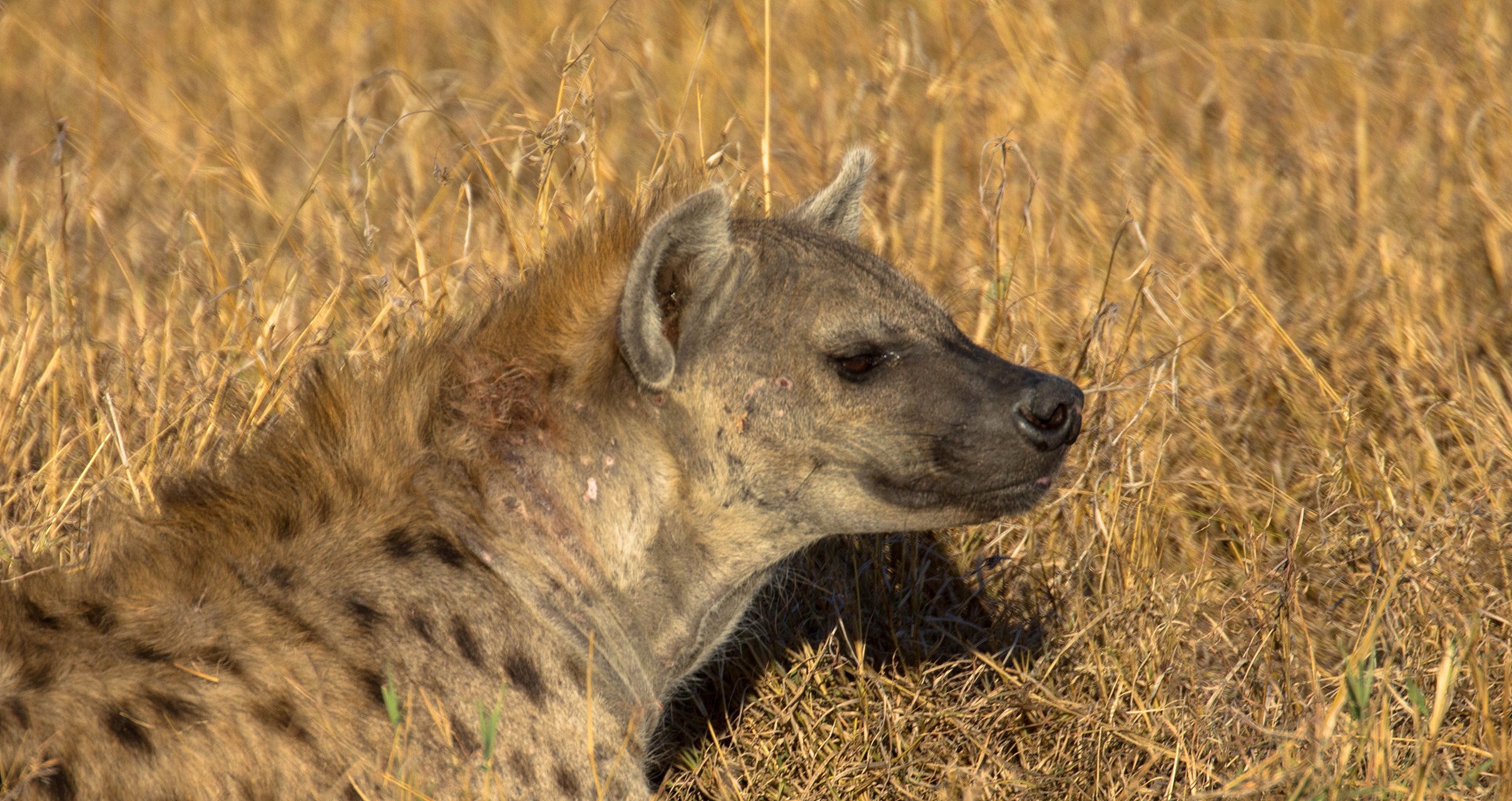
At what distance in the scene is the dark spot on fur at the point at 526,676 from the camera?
7.88 feet

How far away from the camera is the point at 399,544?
2.40 m

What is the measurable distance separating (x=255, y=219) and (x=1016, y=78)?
2973mm

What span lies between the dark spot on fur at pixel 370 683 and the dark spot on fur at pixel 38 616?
1.48 ft

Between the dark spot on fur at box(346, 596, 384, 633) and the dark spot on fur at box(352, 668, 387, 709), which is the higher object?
the dark spot on fur at box(346, 596, 384, 633)

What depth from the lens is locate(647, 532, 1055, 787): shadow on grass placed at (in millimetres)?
3279

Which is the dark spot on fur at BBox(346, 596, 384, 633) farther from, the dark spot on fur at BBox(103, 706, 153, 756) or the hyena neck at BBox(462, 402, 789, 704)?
the dark spot on fur at BBox(103, 706, 153, 756)

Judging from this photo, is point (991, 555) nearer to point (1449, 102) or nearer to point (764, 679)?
point (764, 679)

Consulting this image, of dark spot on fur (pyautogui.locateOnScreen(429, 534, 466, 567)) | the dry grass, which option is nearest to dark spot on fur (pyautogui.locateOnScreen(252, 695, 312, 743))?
dark spot on fur (pyautogui.locateOnScreen(429, 534, 466, 567))

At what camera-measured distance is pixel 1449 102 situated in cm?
497

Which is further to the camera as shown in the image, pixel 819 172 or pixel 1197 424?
pixel 819 172

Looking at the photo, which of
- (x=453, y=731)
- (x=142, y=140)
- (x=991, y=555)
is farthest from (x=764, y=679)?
(x=142, y=140)

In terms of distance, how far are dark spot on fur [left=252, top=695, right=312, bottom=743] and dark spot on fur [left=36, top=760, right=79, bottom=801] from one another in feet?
0.87

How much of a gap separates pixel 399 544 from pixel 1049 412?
3.71 ft

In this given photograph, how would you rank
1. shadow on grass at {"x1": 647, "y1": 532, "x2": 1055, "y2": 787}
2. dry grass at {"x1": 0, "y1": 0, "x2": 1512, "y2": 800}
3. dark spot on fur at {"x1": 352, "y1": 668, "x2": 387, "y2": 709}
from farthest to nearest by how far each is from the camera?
shadow on grass at {"x1": 647, "y1": 532, "x2": 1055, "y2": 787} → dry grass at {"x1": 0, "y1": 0, "x2": 1512, "y2": 800} → dark spot on fur at {"x1": 352, "y1": 668, "x2": 387, "y2": 709}
